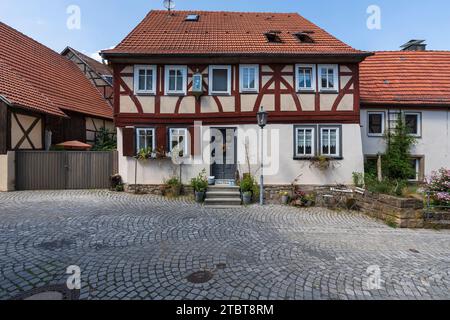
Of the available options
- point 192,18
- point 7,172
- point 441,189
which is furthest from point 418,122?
point 7,172

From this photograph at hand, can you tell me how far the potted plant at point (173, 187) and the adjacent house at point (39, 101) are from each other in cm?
666

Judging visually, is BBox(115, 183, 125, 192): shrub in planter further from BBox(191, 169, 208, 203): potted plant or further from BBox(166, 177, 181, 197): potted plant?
BBox(191, 169, 208, 203): potted plant

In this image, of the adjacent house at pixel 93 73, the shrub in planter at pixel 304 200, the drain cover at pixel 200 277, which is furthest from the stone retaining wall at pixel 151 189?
the adjacent house at pixel 93 73

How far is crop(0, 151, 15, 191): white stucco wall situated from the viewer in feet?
31.0

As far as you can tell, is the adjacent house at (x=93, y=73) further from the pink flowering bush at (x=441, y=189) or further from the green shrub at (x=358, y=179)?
the pink flowering bush at (x=441, y=189)

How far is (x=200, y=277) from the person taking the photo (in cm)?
346

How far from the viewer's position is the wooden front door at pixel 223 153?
9.95m

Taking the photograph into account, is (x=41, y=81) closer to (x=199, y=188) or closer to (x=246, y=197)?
(x=199, y=188)

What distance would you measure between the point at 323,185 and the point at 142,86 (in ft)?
28.4

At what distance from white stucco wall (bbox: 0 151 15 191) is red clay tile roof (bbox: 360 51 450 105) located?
51.7 ft

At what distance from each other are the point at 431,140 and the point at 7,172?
1894 centimetres

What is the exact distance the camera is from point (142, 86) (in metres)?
9.73
